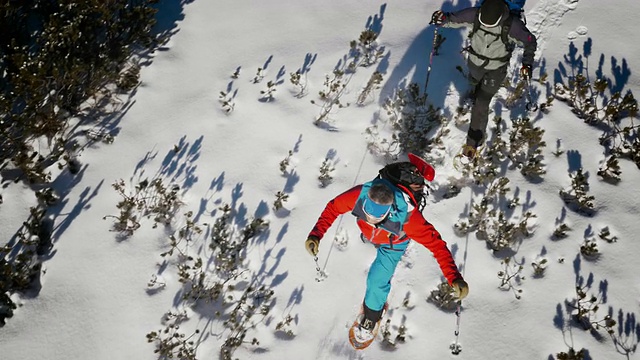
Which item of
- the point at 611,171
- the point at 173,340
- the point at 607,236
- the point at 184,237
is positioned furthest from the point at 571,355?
the point at 184,237

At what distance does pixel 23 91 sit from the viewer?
17.3 ft

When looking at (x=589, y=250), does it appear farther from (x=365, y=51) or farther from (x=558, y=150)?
(x=365, y=51)

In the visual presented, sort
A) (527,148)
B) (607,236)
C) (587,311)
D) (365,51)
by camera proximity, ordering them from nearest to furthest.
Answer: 1. (587,311)
2. (607,236)
3. (527,148)
4. (365,51)

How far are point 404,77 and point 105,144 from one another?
15.5 feet

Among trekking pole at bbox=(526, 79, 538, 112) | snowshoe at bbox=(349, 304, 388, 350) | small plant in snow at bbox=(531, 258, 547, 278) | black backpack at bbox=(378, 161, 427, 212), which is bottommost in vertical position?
snowshoe at bbox=(349, 304, 388, 350)

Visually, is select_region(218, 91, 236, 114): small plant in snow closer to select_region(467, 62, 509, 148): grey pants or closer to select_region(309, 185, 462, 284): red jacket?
select_region(309, 185, 462, 284): red jacket

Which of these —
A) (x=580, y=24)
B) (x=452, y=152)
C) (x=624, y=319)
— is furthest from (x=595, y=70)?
(x=624, y=319)

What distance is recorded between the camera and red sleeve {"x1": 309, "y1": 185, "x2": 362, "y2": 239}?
402cm

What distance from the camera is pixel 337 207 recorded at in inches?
164

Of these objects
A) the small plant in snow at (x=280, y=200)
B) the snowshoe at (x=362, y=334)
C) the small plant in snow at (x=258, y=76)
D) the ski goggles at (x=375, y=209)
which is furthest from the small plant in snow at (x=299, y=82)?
the snowshoe at (x=362, y=334)

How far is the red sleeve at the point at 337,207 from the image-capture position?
402 cm

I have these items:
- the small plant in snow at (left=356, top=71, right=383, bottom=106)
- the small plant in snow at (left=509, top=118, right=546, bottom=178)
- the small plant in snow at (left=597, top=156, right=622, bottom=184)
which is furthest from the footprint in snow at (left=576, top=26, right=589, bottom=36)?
the small plant in snow at (left=356, top=71, right=383, bottom=106)

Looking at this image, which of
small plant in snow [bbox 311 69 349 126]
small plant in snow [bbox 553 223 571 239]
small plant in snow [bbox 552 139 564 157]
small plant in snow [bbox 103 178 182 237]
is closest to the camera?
small plant in snow [bbox 553 223 571 239]

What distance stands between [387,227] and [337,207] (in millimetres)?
638
